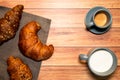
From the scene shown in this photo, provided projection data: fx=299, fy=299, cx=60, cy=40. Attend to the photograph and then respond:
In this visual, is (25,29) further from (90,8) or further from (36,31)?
(90,8)

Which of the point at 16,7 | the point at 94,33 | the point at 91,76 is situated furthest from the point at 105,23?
the point at 16,7

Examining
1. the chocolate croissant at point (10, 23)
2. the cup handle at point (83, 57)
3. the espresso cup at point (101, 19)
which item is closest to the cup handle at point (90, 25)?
the espresso cup at point (101, 19)

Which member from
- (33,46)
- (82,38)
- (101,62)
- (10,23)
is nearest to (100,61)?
(101,62)

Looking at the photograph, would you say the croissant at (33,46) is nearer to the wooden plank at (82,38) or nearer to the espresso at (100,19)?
the wooden plank at (82,38)

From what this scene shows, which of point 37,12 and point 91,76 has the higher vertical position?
point 37,12

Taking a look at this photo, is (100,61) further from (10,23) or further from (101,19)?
(10,23)

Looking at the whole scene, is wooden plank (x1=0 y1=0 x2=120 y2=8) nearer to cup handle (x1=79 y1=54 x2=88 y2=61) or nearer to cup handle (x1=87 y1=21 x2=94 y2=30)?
cup handle (x1=87 y1=21 x2=94 y2=30)
